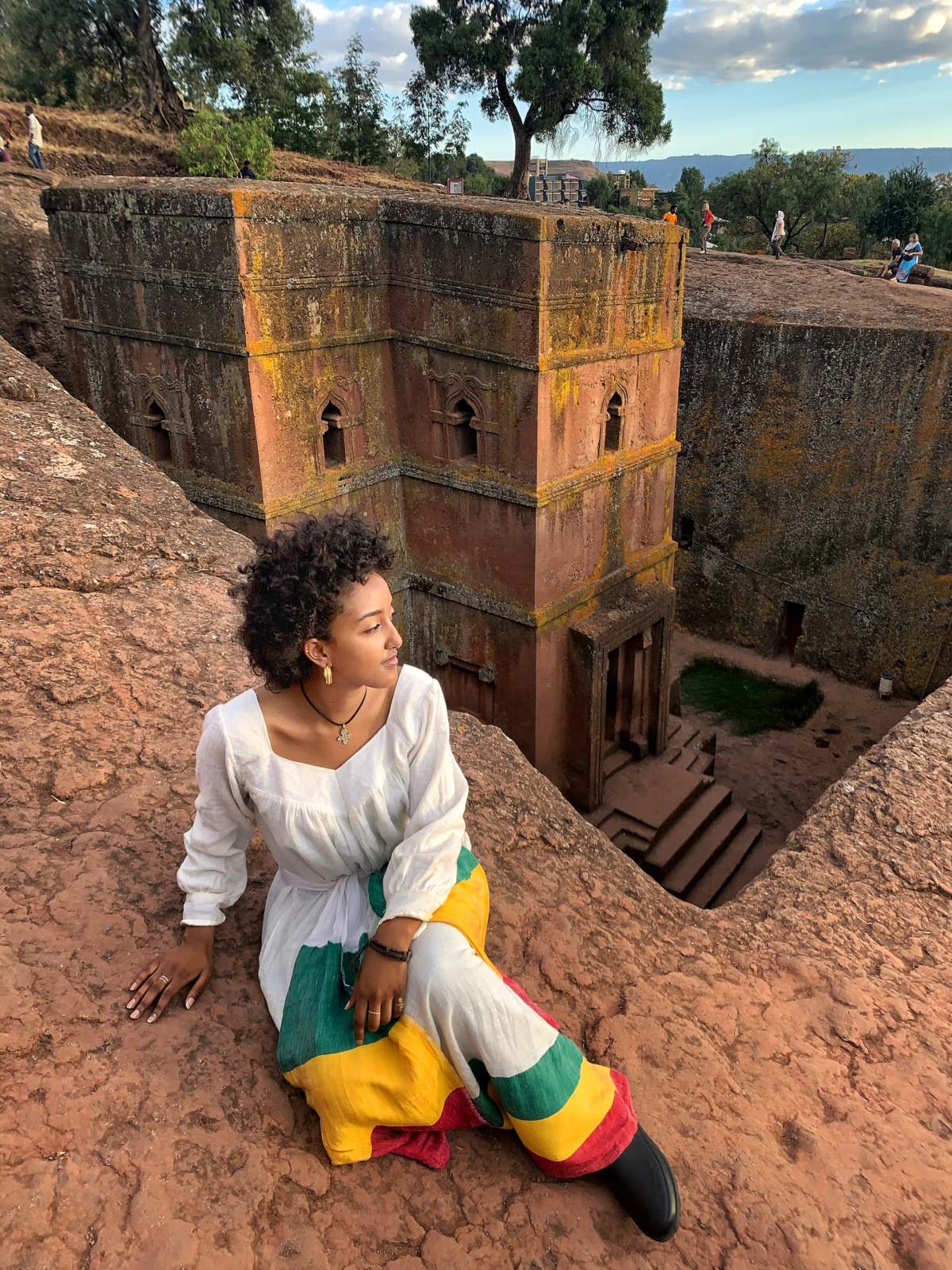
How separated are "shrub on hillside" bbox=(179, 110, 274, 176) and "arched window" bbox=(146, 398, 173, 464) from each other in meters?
9.45

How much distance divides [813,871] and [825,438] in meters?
10.5

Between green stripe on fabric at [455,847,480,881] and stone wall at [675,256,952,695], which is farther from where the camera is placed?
stone wall at [675,256,952,695]

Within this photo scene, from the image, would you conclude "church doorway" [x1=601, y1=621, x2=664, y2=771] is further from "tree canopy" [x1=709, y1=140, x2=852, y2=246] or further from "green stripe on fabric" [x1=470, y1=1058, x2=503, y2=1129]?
"tree canopy" [x1=709, y1=140, x2=852, y2=246]

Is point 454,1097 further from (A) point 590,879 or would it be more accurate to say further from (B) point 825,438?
(B) point 825,438

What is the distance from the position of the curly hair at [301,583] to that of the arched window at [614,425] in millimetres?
7379

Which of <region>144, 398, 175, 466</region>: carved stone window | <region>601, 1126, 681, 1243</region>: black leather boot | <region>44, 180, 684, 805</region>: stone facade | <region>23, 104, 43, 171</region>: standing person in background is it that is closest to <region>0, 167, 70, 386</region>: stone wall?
<region>44, 180, 684, 805</region>: stone facade

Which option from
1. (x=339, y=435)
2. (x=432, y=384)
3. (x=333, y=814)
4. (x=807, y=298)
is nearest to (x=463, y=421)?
(x=432, y=384)

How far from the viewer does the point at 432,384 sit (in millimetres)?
9016

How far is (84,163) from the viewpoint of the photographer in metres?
17.1

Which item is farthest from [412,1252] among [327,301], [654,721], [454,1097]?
[654,721]

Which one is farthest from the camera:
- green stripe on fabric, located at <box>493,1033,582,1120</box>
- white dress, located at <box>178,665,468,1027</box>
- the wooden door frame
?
the wooden door frame

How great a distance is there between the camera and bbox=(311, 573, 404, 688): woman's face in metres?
2.36

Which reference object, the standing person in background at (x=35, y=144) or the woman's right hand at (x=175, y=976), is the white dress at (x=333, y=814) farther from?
the standing person in background at (x=35, y=144)

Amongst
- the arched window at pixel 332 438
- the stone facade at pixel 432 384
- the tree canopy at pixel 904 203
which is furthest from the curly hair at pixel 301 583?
the tree canopy at pixel 904 203
